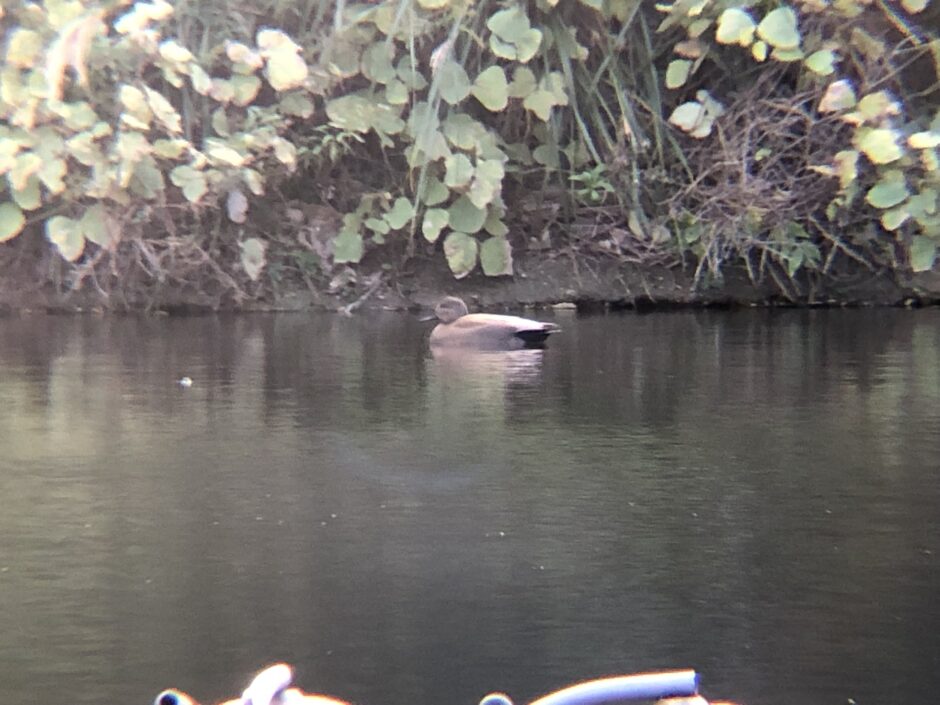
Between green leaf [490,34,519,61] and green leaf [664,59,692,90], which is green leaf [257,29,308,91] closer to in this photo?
green leaf [490,34,519,61]

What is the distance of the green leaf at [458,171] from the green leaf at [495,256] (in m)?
0.33

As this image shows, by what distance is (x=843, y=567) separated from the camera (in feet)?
7.33

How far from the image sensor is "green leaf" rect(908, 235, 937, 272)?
7.00 m

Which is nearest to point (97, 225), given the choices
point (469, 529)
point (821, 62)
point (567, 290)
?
point (567, 290)

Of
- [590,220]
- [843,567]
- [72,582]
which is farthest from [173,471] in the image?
[590,220]

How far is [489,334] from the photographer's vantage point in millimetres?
5570

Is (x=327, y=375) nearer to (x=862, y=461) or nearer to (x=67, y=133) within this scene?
(x=862, y=461)

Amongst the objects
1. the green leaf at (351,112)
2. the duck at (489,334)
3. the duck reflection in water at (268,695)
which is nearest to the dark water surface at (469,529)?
the duck reflection in water at (268,695)

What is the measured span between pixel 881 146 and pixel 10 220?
397cm

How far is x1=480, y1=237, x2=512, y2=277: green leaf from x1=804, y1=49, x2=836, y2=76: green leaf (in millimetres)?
1615

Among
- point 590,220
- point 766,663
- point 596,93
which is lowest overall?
point 766,663

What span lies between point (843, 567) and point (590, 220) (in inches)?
207

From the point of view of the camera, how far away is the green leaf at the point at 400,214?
7.01 metres

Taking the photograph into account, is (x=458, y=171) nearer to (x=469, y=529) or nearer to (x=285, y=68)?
(x=285, y=68)
